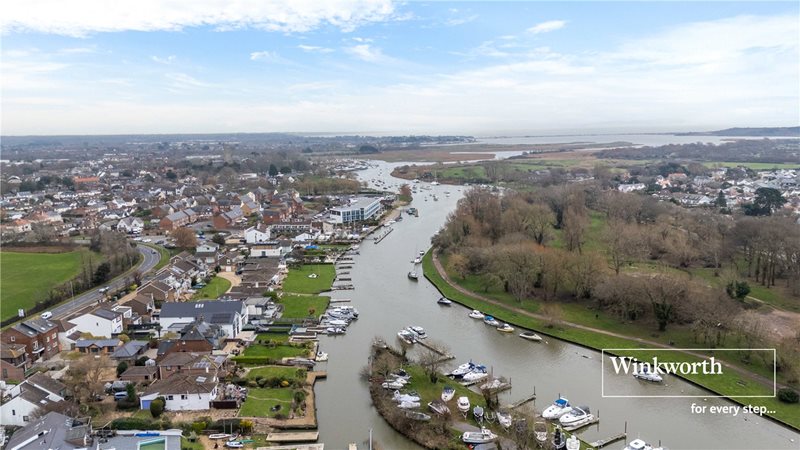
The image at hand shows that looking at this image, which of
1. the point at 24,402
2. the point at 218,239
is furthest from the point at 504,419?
the point at 218,239

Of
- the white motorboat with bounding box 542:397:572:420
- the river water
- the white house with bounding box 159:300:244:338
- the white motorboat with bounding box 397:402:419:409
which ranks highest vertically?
the white house with bounding box 159:300:244:338

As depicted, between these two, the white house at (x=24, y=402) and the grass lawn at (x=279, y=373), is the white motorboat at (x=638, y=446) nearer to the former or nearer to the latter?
the grass lawn at (x=279, y=373)

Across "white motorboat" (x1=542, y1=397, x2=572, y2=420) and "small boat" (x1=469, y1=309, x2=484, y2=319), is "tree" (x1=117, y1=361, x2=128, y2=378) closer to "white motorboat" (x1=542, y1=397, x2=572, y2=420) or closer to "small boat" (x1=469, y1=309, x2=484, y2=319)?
"white motorboat" (x1=542, y1=397, x2=572, y2=420)

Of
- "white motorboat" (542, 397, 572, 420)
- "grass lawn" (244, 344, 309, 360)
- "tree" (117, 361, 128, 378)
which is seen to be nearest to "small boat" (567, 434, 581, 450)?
"white motorboat" (542, 397, 572, 420)

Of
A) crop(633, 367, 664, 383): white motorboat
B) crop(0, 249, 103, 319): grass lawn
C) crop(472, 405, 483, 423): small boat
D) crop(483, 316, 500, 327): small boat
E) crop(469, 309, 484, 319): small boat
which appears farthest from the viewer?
crop(0, 249, 103, 319): grass lawn

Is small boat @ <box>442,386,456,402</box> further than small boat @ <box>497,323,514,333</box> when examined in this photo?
No

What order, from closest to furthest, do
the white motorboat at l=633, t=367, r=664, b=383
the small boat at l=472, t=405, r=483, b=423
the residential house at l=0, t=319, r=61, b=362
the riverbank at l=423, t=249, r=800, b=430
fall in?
the small boat at l=472, t=405, r=483, b=423, the riverbank at l=423, t=249, r=800, b=430, the white motorboat at l=633, t=367, r=664, b=383, the residential house at l=0, t=319, r=61, b=362

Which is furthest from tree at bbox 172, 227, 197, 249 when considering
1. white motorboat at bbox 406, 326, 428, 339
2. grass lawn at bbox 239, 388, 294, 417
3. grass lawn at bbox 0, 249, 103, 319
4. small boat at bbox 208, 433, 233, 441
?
small boat at bbox 208, 433, 233, 441

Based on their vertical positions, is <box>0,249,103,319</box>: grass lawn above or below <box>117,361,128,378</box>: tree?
above

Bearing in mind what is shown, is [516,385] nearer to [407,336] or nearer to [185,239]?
[407,336]
